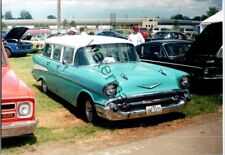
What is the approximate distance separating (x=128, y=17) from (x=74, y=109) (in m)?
2.12

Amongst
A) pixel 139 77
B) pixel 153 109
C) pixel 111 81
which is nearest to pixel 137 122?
pixel 153 109

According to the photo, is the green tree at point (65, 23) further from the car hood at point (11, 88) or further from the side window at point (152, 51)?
the side window at point (152, 51)

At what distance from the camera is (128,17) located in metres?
3.18

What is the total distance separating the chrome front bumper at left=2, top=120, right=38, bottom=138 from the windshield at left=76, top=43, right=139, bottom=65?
1439mm

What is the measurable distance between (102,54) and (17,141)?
1.58 metres

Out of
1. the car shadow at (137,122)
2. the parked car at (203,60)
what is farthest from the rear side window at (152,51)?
the car shadow at (137,122)

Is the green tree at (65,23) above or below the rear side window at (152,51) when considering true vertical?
above

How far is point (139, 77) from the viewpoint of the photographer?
13.6 ft

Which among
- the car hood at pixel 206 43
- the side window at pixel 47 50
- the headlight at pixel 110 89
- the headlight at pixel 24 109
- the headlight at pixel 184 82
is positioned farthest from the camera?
the side window at pixel 47 50

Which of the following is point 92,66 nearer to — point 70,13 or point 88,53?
point 88,53

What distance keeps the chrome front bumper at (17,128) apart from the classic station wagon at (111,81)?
905mm

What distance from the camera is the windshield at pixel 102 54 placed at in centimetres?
461

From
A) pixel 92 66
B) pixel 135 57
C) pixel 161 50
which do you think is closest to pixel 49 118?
pixel 92 66

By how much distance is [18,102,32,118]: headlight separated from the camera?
10.7ft
